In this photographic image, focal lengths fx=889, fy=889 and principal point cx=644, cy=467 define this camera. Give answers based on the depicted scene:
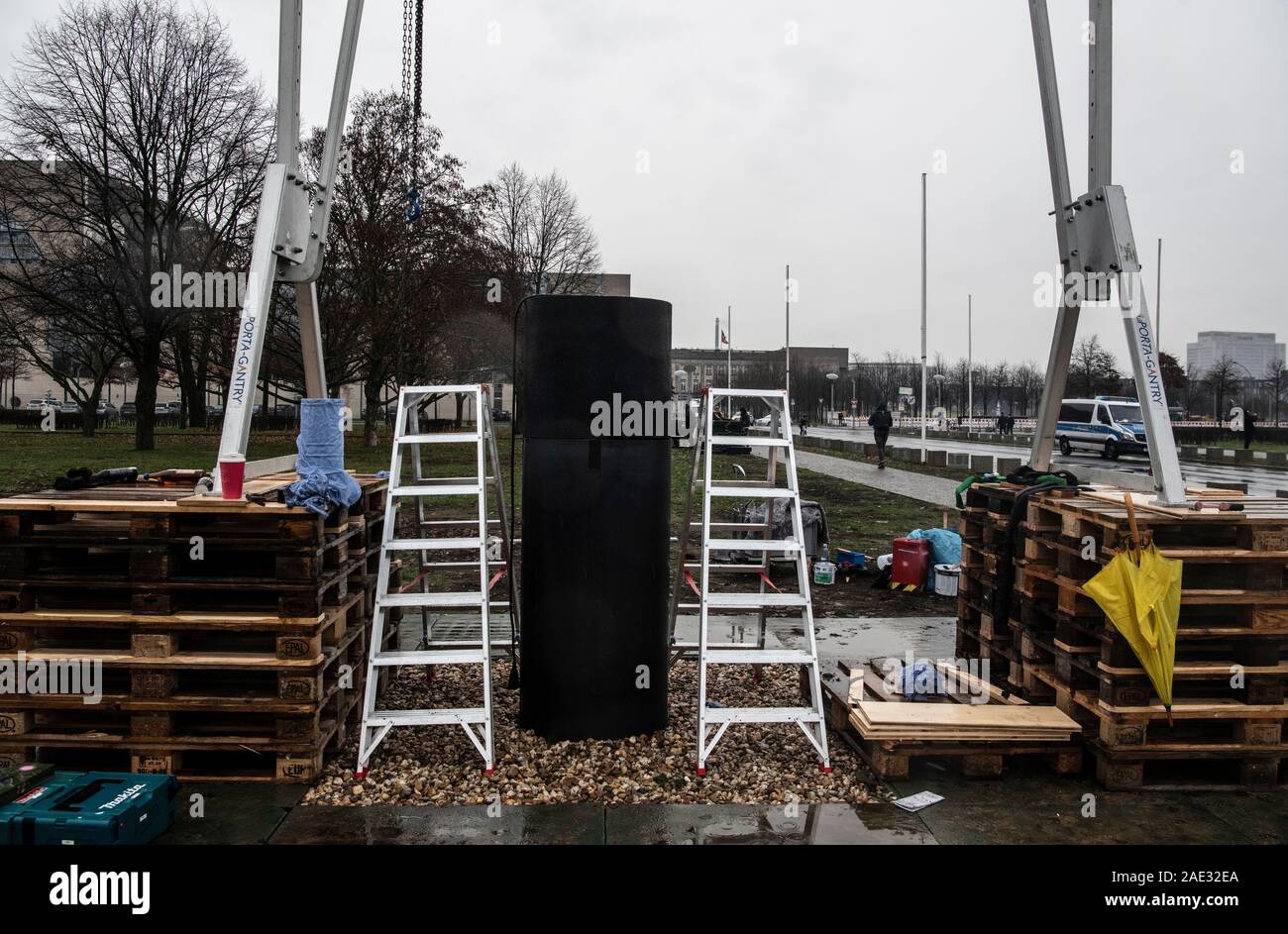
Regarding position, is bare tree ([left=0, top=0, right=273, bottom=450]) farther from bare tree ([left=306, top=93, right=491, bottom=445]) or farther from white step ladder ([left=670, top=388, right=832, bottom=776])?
white step ladder ([left=670, top=388, right=832, bottom=776])

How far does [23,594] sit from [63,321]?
106 ft

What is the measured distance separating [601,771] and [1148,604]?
3.16 meters

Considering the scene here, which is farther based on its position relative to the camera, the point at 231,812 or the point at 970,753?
the point at 970,753

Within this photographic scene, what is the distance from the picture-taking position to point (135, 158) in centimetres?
2941

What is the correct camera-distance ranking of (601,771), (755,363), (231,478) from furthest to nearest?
1. (755,363)
2. (601,771)
3. (231,478)

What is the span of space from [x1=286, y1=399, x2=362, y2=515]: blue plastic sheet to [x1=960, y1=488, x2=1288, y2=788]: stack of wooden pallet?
4.35m

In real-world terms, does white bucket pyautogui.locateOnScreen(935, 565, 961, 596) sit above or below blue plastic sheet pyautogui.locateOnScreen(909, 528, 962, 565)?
below

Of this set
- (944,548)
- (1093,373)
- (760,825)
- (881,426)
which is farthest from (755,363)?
(760,825)

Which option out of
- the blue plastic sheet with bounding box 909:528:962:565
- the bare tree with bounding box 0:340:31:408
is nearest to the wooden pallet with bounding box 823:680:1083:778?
the blue plastic sheet with bounding box 909:528:962:565

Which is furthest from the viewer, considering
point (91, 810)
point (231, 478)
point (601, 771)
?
point (601, 771)

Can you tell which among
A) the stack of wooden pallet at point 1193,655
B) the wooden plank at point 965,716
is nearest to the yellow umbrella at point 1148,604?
the stack of wooden pallet at point 1193,655

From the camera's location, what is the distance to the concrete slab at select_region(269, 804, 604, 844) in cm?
429

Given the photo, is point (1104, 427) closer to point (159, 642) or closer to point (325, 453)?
point (325, 453)
